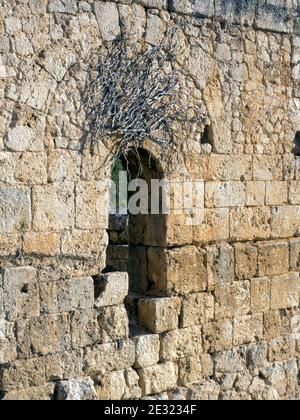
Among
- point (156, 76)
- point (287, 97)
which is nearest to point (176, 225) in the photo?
point (156, 76)

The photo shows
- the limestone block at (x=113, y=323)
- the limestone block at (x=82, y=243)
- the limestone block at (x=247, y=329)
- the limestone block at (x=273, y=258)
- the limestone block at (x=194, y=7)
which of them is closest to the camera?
the limestone block at (x=82, y=243)

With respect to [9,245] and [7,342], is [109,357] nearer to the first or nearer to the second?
[7,342]

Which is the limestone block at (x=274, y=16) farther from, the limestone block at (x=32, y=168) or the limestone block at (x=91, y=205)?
the limestone block at (x=32, y=168)

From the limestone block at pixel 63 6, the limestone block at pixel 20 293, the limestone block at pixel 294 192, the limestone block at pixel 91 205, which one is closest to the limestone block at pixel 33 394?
the limestone block at pixel 20 293

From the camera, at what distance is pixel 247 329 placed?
8.58m

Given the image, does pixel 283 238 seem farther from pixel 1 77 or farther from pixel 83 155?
pixel 1 77

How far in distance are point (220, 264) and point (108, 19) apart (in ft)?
8.79

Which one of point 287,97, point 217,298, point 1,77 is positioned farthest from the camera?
point 287,97

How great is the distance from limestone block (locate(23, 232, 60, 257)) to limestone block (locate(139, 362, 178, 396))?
1.49 meters

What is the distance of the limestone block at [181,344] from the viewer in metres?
7.75

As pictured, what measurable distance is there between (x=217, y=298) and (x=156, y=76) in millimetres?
2291

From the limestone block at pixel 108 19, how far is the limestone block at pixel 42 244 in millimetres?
1814

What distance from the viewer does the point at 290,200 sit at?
910cm

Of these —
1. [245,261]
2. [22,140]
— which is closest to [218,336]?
[245,261]
